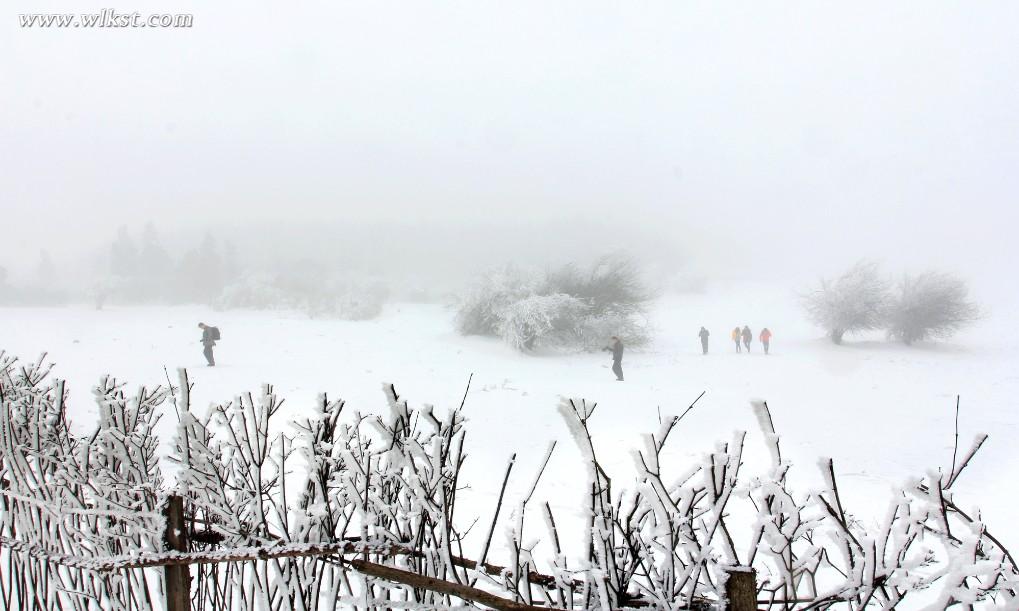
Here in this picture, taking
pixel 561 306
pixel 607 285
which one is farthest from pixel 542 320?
pixel 607 285

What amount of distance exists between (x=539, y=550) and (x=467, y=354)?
16.0 meters

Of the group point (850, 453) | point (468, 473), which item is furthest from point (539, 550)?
point (850, 453)

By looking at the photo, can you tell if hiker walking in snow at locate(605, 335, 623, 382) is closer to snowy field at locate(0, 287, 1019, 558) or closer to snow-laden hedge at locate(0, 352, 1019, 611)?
snowy field at locate(0, 287, 1019, 558)

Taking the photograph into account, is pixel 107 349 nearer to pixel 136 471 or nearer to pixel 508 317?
pixel 508 317

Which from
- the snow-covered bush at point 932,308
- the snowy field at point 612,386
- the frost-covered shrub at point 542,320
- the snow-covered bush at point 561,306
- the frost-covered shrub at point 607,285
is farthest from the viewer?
the snow-covered bush at point 932,308

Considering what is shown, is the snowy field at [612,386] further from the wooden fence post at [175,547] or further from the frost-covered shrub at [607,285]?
the frost-covered shrub at [607,285]

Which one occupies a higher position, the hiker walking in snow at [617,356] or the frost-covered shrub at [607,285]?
the frost-covered shrub at [607,285]

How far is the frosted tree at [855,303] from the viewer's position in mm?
27969

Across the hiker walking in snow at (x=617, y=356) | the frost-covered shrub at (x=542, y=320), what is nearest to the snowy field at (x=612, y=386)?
the hiker walking in snow at (x=617, y=356)

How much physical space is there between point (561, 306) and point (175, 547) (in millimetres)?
20834

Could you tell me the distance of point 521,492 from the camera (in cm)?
659

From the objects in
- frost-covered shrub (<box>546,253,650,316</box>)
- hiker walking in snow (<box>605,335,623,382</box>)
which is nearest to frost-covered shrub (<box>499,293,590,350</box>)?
frost-covered shrub (<box>546,253,650,316</box>)

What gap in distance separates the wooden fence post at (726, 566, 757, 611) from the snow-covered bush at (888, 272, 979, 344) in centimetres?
3254

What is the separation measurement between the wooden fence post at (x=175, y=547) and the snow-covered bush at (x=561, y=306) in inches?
756
